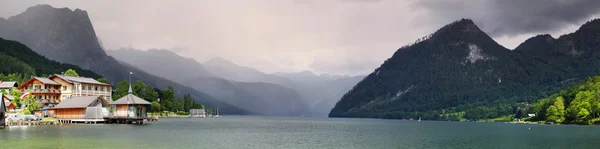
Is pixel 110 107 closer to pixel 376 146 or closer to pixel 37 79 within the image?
pixel 37 79

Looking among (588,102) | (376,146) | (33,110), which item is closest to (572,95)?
(588,102)

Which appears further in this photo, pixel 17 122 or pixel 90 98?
pixel 90 98

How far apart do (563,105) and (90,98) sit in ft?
444

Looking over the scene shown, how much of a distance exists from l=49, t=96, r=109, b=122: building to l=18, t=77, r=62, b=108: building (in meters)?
12.0

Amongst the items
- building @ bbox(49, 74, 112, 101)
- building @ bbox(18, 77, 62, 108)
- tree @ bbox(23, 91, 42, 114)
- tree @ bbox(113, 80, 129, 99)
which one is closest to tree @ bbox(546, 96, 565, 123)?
building @ bbox(49, 74, 112, 101)

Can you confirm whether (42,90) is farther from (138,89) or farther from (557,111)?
(557,111)

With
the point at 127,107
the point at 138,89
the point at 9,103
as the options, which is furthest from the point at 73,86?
the point at 138,89

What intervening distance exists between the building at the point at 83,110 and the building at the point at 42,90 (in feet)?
39.2

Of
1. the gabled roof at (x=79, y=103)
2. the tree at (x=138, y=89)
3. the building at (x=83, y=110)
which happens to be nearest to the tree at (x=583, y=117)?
the building at (x=83, y=110)

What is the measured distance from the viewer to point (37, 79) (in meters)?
130

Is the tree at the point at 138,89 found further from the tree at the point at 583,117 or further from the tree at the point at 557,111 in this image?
the tree at the point at 583,117

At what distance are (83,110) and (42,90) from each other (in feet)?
68.1

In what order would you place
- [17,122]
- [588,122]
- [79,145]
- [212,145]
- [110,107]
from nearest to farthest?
[79,145], [212,145], [17,122], [110,107], [588,122]

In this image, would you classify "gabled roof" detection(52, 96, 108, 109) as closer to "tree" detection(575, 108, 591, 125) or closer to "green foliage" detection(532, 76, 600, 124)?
"tree" detection(575, 108, 591, 125)
